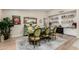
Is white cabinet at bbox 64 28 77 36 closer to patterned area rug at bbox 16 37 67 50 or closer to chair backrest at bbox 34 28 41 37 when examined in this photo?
patterned area rug at bbox 16 37 67 50

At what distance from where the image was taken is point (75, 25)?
2.54 meters

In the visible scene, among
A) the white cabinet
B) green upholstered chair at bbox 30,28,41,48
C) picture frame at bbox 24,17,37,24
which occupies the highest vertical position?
picture frame at bbox 24,17,37,24

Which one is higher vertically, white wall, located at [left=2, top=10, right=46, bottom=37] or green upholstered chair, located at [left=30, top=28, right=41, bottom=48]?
white wall, located at [left=2, top=10, right=46, bottom=37]

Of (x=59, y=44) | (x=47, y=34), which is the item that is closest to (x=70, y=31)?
(x=59, y=44)

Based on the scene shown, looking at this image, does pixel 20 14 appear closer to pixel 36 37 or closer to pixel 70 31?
pixel 36 37

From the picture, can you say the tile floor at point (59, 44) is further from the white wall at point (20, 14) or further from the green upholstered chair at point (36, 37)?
the green upholstered chair at point (36, 37)

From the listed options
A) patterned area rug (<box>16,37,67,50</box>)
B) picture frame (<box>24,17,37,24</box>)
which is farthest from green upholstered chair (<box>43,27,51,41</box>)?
picture frame (<box>24,17,37,24</box>)

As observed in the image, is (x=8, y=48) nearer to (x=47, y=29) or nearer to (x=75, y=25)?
(x=47, y=29)

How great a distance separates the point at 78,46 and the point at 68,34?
1.15 feet

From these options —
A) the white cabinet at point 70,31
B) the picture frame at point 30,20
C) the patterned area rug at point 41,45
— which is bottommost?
the patterned area rug at point 41,45

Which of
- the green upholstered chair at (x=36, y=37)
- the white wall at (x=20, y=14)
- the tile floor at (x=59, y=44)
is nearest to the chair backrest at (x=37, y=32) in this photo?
the green upholstered chair at (x=36, y=37)

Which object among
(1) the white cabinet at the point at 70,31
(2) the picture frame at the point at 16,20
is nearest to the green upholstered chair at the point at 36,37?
(2) the picture frame at the point at 16,20

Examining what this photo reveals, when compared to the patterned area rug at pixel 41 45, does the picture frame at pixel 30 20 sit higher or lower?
higher
